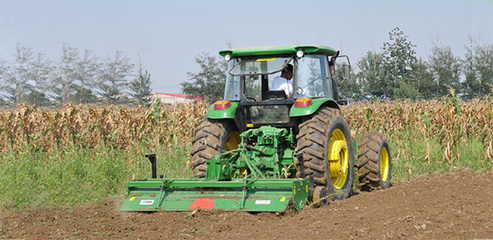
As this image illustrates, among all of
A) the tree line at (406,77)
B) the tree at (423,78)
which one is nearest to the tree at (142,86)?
the tree line at (406,77)

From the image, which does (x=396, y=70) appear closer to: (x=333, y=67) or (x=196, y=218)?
(x=333, y=67)

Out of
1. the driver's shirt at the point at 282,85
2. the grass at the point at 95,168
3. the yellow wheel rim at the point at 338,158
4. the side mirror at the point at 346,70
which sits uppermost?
the side mirror at the point at 346,70

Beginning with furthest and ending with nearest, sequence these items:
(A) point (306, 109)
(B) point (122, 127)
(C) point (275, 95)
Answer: (B) point (122, 127) < (C) point (275, 95) < (A) point (306, 109)

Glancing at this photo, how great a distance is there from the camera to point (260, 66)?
7.36 metres

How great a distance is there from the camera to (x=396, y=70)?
38438mm

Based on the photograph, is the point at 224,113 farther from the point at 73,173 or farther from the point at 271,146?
the point at 73,173

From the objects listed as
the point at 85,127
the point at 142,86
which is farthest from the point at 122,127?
the point at 142,86

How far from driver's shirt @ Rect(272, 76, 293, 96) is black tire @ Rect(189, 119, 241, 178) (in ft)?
3.04

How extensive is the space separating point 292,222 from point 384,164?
3877 mm

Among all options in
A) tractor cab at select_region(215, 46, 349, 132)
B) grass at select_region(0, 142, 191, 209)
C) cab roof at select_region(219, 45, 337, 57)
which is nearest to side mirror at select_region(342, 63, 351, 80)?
tractor cab at select_region(215, 46, 349, 132)

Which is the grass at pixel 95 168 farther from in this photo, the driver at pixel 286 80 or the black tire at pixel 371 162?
the driver at pixel 286 80

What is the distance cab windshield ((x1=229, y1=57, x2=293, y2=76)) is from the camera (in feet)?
23.7

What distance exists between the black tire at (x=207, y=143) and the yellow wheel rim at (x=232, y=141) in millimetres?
154

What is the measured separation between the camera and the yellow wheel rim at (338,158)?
7.03 metres
